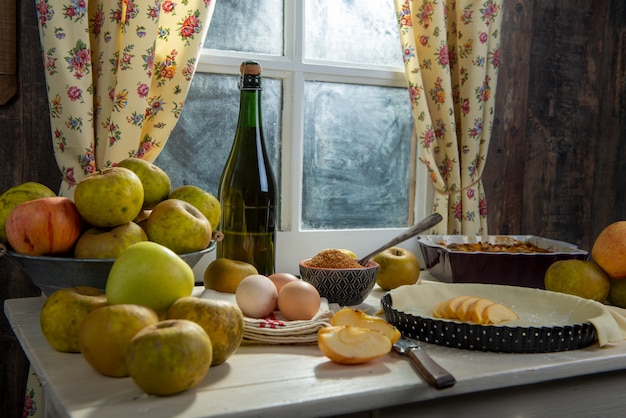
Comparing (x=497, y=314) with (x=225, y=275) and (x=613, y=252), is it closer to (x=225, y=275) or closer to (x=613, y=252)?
(x=613, y=252)

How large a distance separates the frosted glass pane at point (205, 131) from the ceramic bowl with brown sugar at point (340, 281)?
0.60 m

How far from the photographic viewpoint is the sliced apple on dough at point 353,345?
0.77 metres

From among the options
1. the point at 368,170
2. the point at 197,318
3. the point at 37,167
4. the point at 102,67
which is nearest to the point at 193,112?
the point at 102,67

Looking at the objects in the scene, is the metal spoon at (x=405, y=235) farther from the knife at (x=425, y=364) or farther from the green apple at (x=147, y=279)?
the green apple at (x=147, y=279)

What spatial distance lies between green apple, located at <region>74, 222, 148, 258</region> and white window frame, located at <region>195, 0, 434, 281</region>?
0.72 m

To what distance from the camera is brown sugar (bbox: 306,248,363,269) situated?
3.59ft

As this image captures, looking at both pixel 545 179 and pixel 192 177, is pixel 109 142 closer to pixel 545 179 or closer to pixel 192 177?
pixel 192 177

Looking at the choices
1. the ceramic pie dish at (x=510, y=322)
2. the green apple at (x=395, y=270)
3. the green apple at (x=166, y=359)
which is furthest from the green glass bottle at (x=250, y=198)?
the green apple at (x=166, y=359)

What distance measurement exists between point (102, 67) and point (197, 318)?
2.59ft

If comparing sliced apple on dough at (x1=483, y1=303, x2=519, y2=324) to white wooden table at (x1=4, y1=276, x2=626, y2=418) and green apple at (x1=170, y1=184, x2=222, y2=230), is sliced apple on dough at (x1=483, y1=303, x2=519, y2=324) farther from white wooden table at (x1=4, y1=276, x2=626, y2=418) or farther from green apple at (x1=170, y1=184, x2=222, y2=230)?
green apple at (x1=170, y1=184, x2=222, y2=230)

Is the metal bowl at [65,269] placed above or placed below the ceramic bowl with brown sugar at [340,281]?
above

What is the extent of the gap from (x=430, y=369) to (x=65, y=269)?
0.57 metres

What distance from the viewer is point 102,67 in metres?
1.28

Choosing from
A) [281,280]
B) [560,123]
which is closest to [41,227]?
[281,280]
